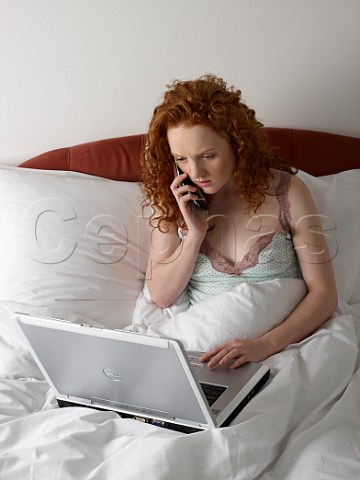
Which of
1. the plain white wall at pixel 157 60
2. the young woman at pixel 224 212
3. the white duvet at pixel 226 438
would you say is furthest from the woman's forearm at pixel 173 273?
the plain white wall at pixel 157 60

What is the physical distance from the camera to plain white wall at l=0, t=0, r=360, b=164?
7.19 ft

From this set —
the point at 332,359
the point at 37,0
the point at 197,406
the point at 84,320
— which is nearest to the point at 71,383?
the point at 197,406

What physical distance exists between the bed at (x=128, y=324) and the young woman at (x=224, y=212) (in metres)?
0.09

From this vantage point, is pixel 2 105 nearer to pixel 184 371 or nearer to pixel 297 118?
pixel 297 118

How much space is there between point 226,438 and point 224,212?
0.78m

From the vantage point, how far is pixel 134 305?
6.52 feet

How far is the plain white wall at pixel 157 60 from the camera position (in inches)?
86.3

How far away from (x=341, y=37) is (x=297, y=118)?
28 centimetres

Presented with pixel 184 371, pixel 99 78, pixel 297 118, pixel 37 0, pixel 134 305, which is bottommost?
pixel 134 305

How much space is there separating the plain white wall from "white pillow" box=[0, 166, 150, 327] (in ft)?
0.91

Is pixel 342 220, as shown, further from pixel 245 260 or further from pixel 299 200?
pixel 245 260

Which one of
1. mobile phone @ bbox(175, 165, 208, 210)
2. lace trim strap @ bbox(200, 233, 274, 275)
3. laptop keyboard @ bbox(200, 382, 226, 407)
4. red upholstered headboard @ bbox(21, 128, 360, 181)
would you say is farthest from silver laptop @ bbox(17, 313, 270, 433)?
red upholstered headboard @ bbox(21, 128, 360, 181)

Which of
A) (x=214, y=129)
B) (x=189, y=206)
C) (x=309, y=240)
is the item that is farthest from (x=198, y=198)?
(x=309, y=240)

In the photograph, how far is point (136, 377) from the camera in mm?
1318
